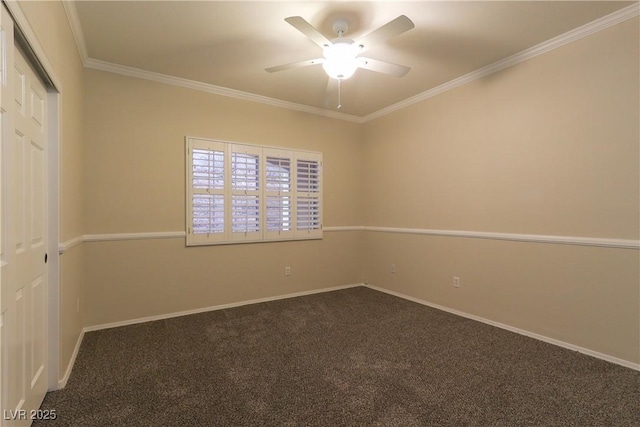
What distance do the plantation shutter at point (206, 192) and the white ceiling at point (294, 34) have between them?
81 cm

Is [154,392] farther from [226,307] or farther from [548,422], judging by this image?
[548,422]

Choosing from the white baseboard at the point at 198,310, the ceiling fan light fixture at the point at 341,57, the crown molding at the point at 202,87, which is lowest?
the white baseboard at the point at 198,310

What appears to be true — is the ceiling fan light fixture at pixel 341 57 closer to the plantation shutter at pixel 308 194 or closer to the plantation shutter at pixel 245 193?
the plantation shutter at pixel 245 193

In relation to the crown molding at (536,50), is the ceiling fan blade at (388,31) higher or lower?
lower

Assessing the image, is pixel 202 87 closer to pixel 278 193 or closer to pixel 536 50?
pixel 278 193

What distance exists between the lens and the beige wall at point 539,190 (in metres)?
2.41

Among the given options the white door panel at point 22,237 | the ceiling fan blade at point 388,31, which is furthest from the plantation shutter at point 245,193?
the ceiling fan blade at point 388,31

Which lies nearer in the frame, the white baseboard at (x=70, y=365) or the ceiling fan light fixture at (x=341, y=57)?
the white baseboard at (x=70, y=365)

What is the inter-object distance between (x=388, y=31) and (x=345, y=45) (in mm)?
357

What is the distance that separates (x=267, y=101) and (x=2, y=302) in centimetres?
342

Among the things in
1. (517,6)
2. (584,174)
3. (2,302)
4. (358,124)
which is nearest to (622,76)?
(584,174)

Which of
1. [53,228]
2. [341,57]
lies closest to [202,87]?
[341,57]

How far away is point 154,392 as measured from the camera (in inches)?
79.9

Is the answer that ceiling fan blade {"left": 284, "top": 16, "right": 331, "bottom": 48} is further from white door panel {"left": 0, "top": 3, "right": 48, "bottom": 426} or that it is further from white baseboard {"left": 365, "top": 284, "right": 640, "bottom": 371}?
white baseboard {"left": 365, "top": 284, "right": 640, "bottom": 371}
